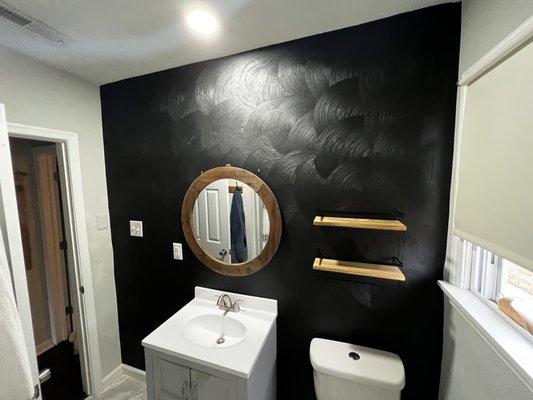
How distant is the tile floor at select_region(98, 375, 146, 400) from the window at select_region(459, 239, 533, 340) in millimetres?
2326

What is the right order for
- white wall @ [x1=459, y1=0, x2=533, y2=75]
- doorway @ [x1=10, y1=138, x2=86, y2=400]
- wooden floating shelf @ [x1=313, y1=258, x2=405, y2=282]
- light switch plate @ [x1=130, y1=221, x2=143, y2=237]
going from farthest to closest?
1. doorway @ [x1=10, y1=138, x2=86, y2=400]
2. light switch plate @ [x1=130, y1=221, x2=143, y2=237]
3. wooden floating shelf @ [x1=313, y1=258, x2=405, y2=282]
4. white wall @ [x1=459, y1=0, x2=533, y2=75]

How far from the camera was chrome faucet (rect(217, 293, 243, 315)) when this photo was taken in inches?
57.3

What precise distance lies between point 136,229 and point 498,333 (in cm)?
206

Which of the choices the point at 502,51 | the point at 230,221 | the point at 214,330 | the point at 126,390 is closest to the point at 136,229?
the point at 230,221

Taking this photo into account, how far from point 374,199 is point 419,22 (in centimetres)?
85

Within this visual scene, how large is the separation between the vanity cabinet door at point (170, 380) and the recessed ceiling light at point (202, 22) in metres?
1.71

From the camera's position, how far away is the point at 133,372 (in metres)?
1.89

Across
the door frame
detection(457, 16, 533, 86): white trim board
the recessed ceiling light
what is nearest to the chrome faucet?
the door frame

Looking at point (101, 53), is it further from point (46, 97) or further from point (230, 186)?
point (230, 186)

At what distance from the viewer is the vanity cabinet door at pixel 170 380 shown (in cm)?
114

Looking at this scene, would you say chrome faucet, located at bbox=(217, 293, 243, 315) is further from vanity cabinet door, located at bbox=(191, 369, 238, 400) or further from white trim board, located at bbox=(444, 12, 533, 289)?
white trim board, located at bbox=(444, 12, 533, 289)

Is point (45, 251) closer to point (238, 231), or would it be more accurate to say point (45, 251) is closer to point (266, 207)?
point (238, 231)

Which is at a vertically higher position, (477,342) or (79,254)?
(79,254)

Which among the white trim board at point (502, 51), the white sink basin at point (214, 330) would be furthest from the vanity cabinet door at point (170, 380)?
the white trim board at point (502, 51)
